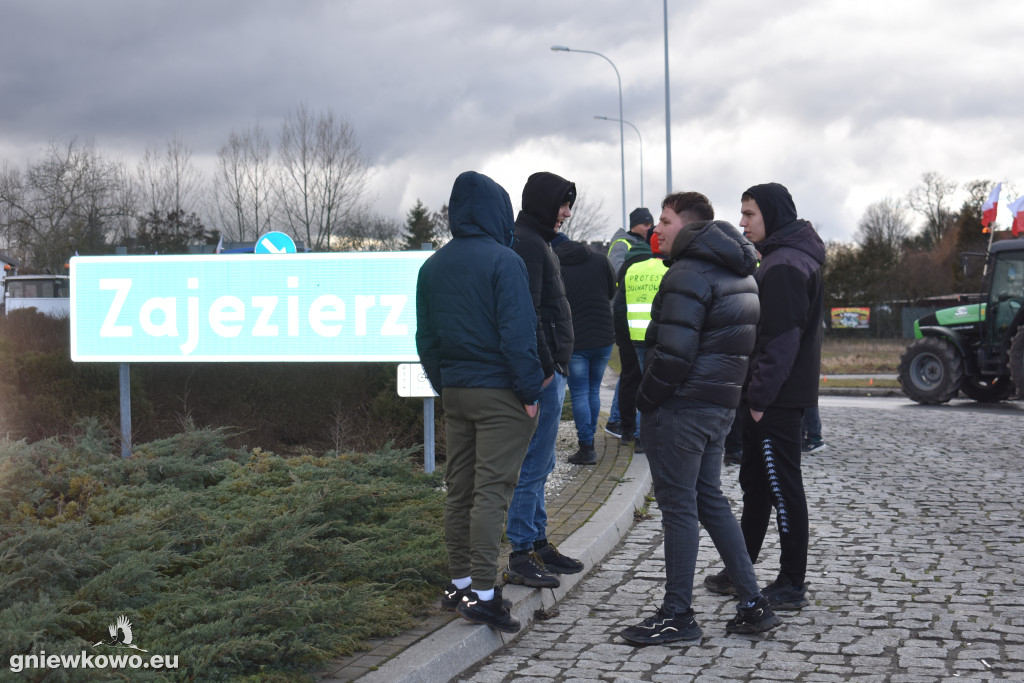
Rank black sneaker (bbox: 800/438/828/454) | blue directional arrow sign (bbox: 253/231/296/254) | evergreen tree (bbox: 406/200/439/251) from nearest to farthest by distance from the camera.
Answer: black sneaker (bbox: 800/438/828/454)
blue directional arrow sign (bbox: 253/231/296/254)
evergreen tree (bbox: 406/200/439/251)

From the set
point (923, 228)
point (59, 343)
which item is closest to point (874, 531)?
Result: point (59, 343)

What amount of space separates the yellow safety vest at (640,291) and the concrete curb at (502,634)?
5.75 feet

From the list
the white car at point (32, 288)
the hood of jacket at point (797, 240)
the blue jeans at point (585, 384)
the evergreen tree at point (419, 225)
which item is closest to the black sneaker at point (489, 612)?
the hood of jacket at point (797, 240)

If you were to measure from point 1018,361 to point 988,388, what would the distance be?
2213 millimetres

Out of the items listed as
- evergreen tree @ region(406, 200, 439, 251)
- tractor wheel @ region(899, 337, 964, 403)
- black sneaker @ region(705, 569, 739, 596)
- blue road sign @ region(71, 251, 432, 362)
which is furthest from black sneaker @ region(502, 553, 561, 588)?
evergreen tree @ region(406, 200, 439, 251)

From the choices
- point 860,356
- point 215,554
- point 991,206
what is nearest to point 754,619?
point 215,554

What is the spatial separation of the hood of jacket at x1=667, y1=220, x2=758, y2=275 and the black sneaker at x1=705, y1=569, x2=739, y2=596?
170cm

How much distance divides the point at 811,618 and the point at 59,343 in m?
8.88

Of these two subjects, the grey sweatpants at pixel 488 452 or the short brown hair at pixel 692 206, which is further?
the short brown hair at pixel 692 206

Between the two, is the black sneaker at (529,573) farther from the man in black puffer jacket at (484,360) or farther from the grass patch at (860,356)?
the grass patch at (860,356)

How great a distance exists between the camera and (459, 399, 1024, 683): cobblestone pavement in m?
4.09

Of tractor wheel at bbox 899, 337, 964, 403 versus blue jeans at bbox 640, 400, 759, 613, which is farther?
tractor wheel at bbox 899, 337, 964, 403

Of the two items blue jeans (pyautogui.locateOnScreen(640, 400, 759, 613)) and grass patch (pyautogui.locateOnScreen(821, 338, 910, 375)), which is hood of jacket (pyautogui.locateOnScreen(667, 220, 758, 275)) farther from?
grass patch (pyautogui.locateOnScreen(821, 338, 910, 375))

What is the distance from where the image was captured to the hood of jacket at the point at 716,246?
4328mm
